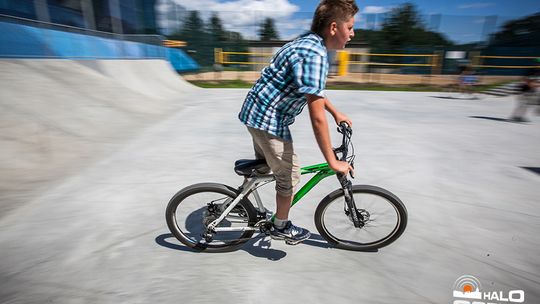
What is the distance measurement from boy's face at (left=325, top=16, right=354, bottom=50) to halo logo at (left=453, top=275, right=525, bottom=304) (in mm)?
2202

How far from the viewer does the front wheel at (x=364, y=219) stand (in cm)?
262

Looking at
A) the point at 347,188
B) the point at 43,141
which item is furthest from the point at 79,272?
the point at 43,141

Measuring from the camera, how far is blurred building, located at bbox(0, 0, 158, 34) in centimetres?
1730

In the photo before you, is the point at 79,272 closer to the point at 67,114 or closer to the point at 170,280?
the point at 170,280

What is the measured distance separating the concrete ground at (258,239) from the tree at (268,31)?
64.2 ft

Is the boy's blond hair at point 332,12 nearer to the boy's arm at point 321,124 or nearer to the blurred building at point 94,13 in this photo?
the boy's arm at point 321,124

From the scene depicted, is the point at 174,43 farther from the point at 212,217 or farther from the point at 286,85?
the point at 286,85

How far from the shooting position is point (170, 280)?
2398 mm

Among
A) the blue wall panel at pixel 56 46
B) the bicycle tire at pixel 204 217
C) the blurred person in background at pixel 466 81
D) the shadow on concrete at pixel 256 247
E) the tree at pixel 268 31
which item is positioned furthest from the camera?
the tree at pixel 268 31

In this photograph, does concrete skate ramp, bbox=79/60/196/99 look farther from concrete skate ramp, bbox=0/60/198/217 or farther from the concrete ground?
the concrete ground

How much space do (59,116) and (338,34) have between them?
5.73m

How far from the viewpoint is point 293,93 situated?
2.14 metres

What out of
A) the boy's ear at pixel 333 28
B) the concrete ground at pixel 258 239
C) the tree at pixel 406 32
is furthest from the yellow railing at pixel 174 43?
the boy's ear at pixel 333 28

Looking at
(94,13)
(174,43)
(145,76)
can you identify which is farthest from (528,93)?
(94,13)
